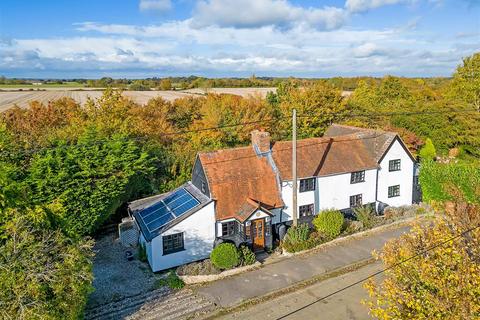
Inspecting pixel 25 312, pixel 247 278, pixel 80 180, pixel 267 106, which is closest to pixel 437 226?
pixel 247 278

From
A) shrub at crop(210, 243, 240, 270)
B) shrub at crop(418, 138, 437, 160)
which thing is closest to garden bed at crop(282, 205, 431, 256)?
shrub at crop(210, 243, 240, 270)

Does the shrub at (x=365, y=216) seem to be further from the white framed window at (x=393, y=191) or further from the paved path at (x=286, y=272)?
the white framed window at (x=393, y=191)

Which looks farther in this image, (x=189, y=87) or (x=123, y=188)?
(x=189, y=87)

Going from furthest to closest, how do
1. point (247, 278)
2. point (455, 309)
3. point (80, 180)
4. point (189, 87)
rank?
point (189, 87) < point (80, 180) < point (247, 278) < point (455, 309)

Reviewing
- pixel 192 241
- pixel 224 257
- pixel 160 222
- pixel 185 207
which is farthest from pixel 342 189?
pixel 160 222

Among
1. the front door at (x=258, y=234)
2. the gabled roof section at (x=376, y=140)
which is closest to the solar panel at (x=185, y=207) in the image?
the front door at (x=258, y=234)

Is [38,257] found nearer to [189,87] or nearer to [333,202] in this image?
[333,202]
